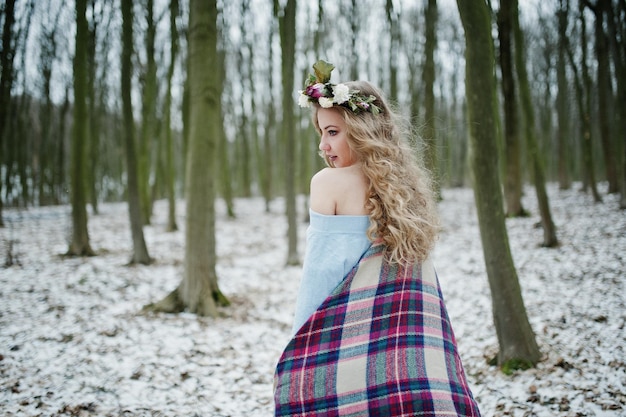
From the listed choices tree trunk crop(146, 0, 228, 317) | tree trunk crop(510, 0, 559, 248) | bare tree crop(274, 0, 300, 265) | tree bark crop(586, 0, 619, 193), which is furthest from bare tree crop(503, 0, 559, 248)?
tree trunk crop(146, 0, 228, 317)

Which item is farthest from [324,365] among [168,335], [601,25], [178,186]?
[178,186]

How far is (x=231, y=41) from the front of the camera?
15.3m

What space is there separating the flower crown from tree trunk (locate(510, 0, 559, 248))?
7.33 metres

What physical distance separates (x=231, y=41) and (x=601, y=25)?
11906 millimetres

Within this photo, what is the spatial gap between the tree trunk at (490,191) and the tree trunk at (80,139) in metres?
7.55

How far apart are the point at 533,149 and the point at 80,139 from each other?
9.51 meters

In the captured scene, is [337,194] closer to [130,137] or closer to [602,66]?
[130,137]

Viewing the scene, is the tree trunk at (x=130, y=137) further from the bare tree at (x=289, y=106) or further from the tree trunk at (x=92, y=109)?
the bare tree at (x=289, y=106)

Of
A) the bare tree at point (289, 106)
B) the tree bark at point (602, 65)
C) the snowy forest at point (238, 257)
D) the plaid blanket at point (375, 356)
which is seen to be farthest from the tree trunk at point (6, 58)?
the tree bark at point (602, 65)

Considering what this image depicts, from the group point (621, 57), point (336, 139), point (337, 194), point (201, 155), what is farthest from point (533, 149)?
point (337, 194)

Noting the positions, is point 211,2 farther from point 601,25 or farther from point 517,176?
point 601,25

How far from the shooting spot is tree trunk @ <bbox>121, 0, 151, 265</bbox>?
7.64m

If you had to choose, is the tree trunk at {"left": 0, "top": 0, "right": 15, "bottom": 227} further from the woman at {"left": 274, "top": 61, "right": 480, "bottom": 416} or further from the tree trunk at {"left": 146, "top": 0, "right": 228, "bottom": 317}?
the woman at {"left": 274, "top": 61, "right": 480, "bottom": 416}

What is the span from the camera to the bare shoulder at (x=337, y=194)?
182cm
